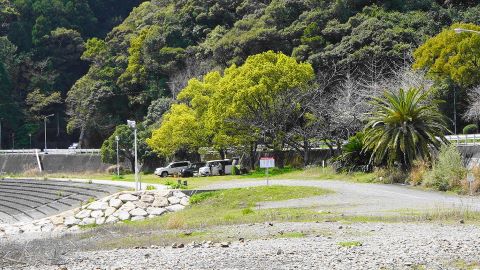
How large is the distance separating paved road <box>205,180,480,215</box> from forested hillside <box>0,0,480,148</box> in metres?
22.2

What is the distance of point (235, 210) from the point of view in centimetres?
2545

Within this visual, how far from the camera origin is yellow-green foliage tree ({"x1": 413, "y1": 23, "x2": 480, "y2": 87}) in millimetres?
45812

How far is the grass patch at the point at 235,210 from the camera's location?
20723mm

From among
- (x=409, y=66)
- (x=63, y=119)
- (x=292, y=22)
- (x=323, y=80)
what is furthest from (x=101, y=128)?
(x=409, y=66)

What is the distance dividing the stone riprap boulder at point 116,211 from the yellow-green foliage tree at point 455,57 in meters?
25.9

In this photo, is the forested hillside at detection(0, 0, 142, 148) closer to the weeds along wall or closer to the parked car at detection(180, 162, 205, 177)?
the weeds along wall

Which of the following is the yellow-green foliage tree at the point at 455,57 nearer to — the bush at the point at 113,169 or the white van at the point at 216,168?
the white van at the point at 216,168

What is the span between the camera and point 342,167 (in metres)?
37.7

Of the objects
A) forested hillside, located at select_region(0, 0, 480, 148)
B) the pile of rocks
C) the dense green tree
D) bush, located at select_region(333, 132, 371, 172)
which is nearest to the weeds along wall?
the dense green tree

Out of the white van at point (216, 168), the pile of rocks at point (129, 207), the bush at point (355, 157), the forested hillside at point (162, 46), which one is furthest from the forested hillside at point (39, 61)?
the bush at point (355, 157)

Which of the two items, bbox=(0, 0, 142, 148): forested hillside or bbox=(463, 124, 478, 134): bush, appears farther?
bbox=(0, 0, 142, 148): forested hillside

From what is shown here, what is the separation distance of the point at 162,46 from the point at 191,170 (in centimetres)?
3481

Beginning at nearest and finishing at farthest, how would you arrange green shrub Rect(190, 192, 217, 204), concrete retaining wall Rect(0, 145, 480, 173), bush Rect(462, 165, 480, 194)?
bush Rect(462, 165, 480, 194) < green shrub Rect(190, 192, 217, 204) < concrete retaining wall Rect(0, 145, 480, 173)

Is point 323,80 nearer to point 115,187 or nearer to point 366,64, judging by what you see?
point 366,64
